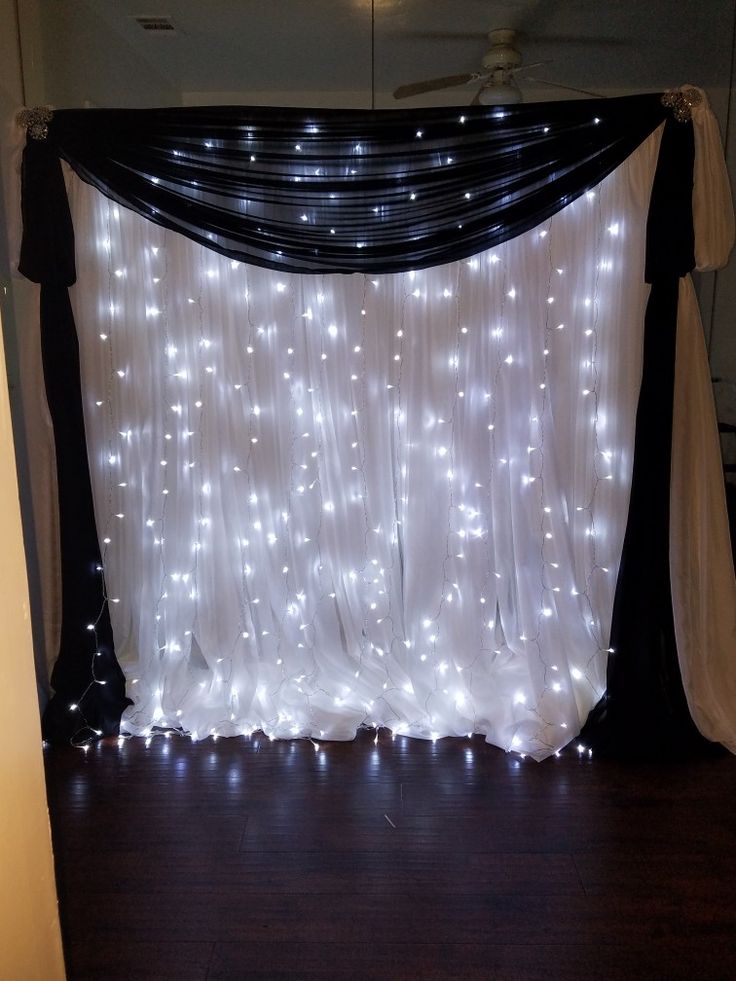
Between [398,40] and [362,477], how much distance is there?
2352 mm

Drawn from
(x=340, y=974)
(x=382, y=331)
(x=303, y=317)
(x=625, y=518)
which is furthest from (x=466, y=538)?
(x=340, y=974)

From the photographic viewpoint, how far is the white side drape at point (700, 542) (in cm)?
244

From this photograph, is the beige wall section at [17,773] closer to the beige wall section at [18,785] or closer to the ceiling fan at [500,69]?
the beige wall section at [18,785]

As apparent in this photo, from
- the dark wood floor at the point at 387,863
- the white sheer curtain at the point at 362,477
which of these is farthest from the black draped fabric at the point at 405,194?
the dark wood floor at the point at 387,863

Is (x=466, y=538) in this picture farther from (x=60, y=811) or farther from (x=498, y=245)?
(x=60, y=811)

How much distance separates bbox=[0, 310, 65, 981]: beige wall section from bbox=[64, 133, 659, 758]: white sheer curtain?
1951mm

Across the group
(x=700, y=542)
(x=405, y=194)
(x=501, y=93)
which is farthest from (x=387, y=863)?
(x=501, y=93)

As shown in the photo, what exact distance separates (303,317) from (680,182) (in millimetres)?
1348

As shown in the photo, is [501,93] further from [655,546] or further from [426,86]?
[655,546]

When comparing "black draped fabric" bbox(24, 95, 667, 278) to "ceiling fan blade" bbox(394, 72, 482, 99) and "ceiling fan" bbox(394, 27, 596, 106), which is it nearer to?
"ceiling fan blade" bbox(394, 72, 482, 99)

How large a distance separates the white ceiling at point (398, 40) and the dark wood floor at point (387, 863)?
2867mm

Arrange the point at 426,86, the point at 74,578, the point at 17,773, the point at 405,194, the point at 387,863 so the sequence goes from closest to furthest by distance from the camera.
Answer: the point at 17,773
the point at 387,863
the point at 405,194
the point at 74,578
the point at 426,86

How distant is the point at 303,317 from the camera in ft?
8.72

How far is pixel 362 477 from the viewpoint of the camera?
2730mm
